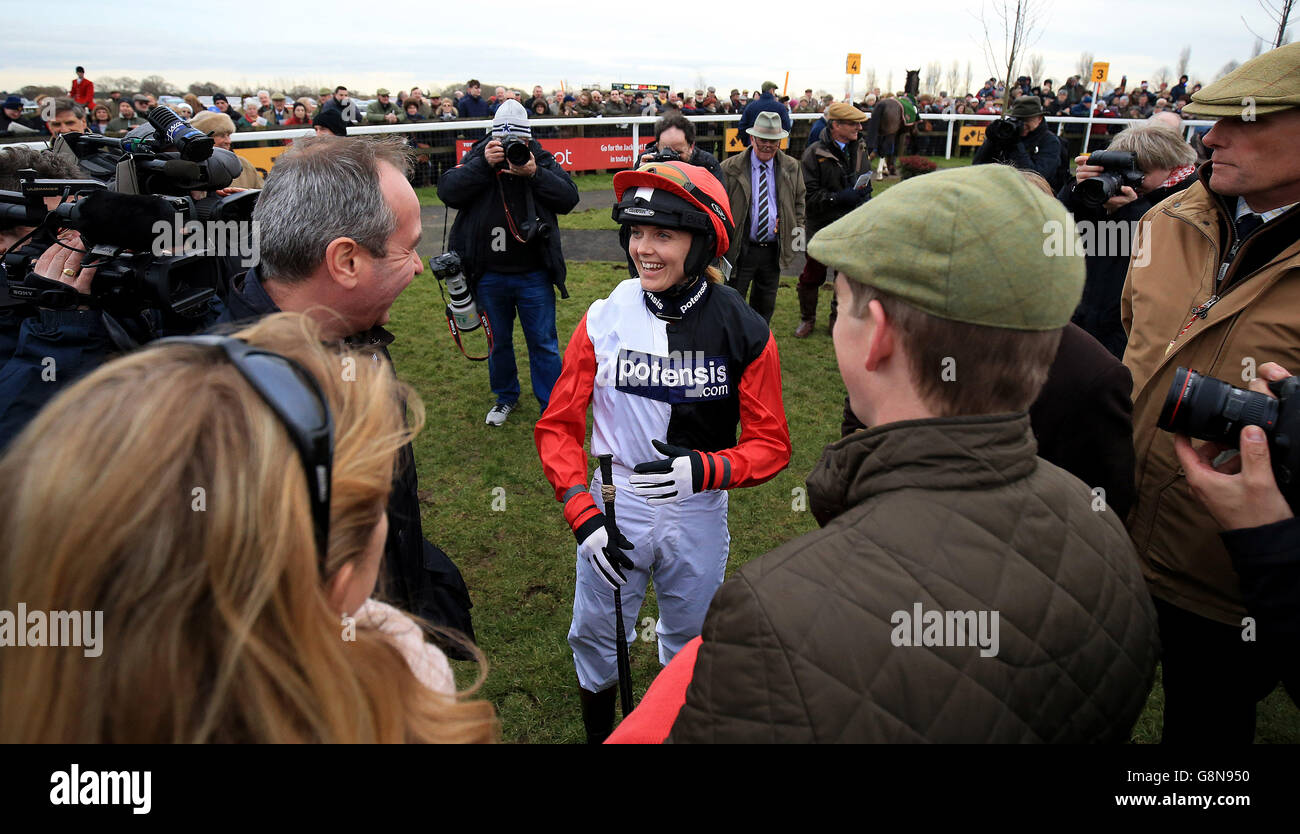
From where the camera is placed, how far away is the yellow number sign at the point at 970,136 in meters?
22.9

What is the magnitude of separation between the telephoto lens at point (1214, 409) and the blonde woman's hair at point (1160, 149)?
10.8 feet

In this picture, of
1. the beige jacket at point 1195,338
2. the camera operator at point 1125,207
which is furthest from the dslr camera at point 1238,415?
the camera operator at point 1125,207

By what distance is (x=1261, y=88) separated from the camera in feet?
7.47

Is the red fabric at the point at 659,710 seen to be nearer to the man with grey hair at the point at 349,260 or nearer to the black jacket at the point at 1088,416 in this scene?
the man with grey hair at the point at 349,260

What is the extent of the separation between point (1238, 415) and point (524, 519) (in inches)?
158

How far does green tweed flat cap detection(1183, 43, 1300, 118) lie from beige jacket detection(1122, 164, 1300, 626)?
0.86 ft

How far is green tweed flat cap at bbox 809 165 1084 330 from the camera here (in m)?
1.25

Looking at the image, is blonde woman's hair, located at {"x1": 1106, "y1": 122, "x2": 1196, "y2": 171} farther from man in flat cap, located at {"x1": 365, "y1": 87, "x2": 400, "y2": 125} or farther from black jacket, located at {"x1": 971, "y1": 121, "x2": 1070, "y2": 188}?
man in flat cap, located at {"x1": 365, "y1": 87, "x2": 400, "y2": 125}

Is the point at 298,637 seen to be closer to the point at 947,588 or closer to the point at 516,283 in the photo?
the point at 947,588

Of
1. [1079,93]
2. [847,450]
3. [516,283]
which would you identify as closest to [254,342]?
[847,450]

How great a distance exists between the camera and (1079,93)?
2527 cm

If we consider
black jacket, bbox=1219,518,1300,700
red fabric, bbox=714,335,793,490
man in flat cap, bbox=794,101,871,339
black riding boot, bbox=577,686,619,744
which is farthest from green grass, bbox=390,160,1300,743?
black jacket, bbox=1219,518,1300,700

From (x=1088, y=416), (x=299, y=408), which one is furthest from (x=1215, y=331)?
(x=299, y=408)
